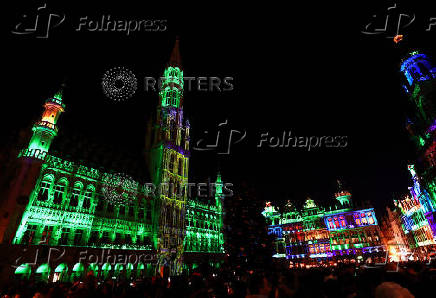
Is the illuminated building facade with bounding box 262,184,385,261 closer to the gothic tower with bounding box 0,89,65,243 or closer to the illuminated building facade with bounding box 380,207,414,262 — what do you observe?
the illuminated building facade with bounding box 380,207,414,262

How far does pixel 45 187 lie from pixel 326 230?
7487cm

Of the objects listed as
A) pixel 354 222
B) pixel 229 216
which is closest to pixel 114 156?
pixel 229 216

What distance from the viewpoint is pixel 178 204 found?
44.4 m

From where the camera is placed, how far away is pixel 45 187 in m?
29.1

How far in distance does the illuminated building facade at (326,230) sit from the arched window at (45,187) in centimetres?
5506

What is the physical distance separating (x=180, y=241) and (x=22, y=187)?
25.7 m

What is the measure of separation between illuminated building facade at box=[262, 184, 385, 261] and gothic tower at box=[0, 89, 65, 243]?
57.1m

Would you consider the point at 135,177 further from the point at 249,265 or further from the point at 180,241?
the point at 249,265

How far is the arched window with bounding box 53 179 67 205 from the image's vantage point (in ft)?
97.2

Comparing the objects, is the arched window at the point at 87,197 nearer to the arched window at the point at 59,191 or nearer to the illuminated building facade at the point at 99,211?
the illuminated building facade at the point at 99,211

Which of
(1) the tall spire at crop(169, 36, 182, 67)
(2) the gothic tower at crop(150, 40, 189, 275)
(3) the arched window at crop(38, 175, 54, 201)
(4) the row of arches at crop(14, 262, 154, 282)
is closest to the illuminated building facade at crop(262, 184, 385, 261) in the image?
(2) the gothic tower at crop(150, 40, 189, 275)

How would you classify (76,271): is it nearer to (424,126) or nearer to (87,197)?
(87,197)

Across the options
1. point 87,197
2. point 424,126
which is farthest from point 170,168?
point 424,126

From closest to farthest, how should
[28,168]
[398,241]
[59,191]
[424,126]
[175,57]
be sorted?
[28,168] → [59,191] → [424,126] → [175,57] → [398,241]
